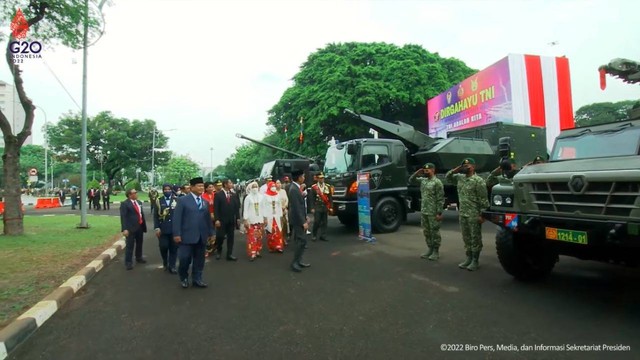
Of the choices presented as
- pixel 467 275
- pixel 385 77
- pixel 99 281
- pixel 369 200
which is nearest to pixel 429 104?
pixel 385 77

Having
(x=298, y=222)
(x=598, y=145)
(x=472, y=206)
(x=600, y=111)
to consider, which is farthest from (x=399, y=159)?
(x=600, y=111)

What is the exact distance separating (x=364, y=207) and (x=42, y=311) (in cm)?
667

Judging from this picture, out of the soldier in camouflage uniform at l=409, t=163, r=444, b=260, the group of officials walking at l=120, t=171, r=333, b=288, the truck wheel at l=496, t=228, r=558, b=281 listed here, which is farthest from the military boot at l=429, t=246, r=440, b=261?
the group of officials walking at l=120, t=171, r=333, b=288

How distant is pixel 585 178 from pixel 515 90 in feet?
49.6

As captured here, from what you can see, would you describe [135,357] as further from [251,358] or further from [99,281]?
[99,281]

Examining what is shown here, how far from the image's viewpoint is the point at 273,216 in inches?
351

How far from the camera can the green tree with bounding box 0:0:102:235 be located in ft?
34.9

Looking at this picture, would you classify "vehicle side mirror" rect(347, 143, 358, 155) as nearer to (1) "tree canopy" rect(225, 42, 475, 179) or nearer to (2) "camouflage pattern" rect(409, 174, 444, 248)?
(2) "camouflage pattern" rect(409, 174, 444, 248)

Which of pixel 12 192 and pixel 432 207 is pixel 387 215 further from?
pixel 12 192

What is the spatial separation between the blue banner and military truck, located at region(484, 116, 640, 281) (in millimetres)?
4114

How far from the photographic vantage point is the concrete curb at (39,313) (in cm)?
391

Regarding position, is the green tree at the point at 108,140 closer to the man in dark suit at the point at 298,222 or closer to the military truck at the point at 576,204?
the man in dark suit at the point at 298,222

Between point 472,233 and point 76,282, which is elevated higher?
point 472,233

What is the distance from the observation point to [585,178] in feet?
14.6
